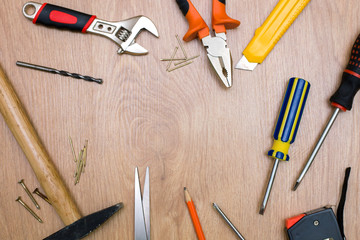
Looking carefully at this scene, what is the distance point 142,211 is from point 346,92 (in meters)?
0.76

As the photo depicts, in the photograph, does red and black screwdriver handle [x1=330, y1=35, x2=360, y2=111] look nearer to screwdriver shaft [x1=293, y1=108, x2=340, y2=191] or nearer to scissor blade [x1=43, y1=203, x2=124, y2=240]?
screwdriver shaft [x1=293, y1=108, x2=340, y2=191]

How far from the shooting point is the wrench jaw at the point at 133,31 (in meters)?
1.06

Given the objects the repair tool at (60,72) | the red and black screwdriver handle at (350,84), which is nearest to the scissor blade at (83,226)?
the repair tool at (60,72)

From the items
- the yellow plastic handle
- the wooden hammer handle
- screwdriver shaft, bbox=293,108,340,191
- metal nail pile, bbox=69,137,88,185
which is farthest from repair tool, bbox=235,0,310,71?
the wooden hammer handle

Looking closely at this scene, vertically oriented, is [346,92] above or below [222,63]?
below

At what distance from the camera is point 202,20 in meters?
1.04

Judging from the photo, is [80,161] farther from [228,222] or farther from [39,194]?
[228,222]

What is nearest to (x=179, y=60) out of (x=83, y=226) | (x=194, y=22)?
(x=194, y=22)

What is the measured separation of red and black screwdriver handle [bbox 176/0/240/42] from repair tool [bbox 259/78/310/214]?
0.94 feet

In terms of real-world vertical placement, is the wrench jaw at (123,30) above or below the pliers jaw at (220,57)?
above

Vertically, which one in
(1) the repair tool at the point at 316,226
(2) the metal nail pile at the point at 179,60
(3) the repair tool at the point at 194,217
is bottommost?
(1) the repair tool at the point at 316,226

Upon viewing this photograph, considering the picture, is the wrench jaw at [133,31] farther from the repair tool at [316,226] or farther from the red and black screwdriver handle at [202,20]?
the repair tool at [316,226]

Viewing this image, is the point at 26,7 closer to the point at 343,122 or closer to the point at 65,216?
the point at 65,216

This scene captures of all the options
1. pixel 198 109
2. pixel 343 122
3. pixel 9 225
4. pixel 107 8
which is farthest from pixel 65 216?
pixel 343 122
